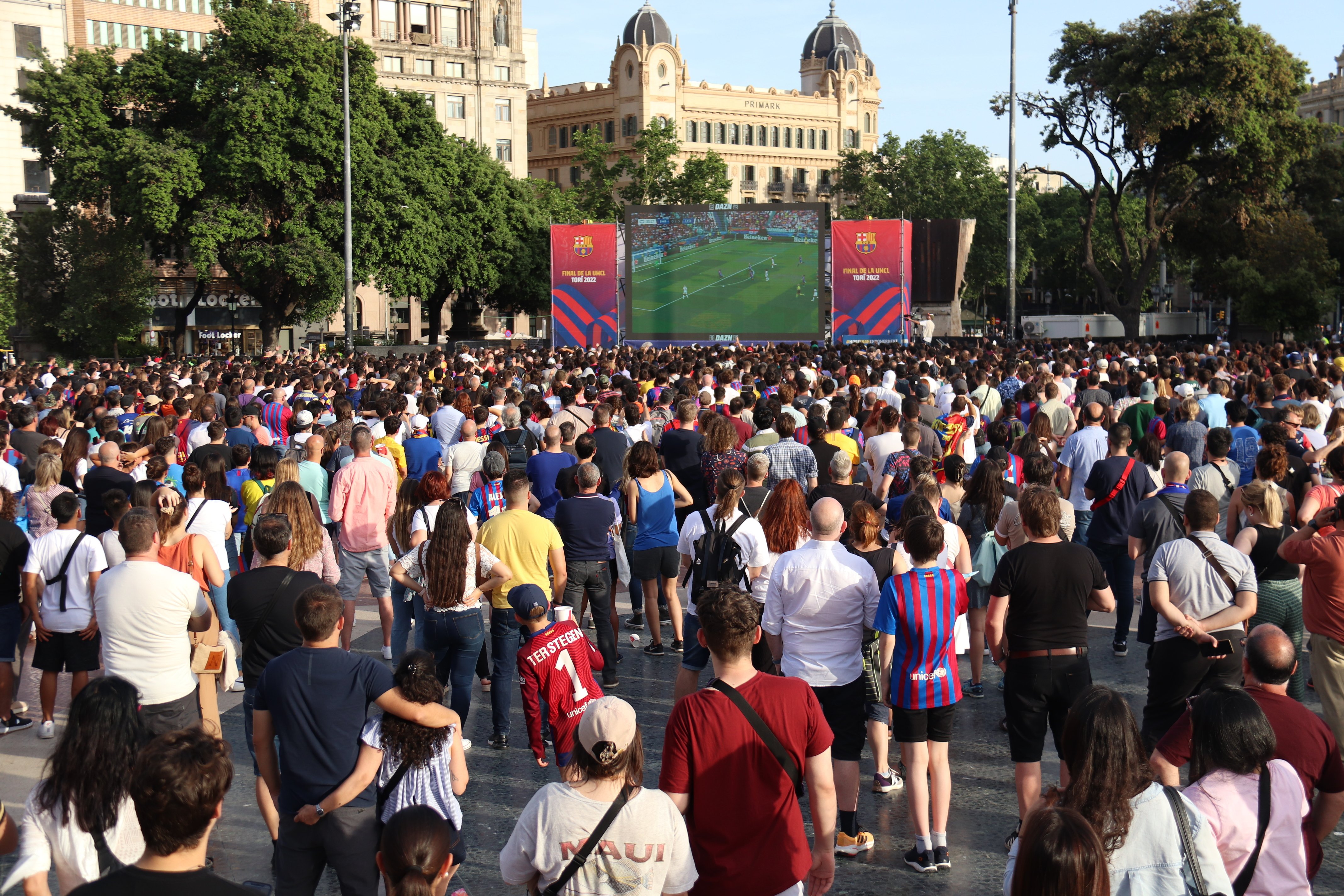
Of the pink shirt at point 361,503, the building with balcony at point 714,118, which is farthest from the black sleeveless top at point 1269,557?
the building with balcony at point 714,118

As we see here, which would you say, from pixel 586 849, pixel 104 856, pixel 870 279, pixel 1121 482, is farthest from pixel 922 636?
pixel 870 279

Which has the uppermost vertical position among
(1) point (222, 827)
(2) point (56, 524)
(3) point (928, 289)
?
(3) point (928, 289)

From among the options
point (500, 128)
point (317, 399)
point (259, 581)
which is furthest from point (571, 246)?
point (500, 128)

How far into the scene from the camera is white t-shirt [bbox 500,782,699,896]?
334cm

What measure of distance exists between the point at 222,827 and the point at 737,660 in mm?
3458

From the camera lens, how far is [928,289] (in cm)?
4409

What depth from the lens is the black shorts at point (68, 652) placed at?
6.93m

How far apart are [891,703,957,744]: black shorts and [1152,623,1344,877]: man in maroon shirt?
1.21m

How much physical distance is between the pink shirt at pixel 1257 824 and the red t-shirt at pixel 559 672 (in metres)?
3.01

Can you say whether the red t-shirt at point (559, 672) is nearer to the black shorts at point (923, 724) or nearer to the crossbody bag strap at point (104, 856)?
the black shorts at point (923, 724)

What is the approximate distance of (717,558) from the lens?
6824 mm

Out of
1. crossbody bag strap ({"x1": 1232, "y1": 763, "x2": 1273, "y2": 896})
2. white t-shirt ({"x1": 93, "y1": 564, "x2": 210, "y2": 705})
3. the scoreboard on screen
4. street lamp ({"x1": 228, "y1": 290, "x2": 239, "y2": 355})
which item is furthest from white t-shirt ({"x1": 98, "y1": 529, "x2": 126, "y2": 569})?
street lamp ({"x1": 228, "y1": 290, "x2": 239, "y2": 355})

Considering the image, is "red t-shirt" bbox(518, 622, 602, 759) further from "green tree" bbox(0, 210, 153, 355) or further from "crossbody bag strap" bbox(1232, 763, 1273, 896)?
"green tree" bbox(0, 210, 153, 355)

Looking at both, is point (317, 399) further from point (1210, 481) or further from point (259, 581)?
point (1210, 481)
